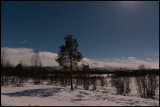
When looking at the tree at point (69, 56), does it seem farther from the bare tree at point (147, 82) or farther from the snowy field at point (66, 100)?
the bare tree at point (147, 82)

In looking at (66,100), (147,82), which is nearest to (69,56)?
(66,100)

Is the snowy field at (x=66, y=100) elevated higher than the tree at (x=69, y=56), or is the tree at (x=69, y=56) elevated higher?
the tree at (x=69, y=56)

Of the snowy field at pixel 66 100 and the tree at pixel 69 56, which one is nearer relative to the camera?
the snowy field at pixel 66 100

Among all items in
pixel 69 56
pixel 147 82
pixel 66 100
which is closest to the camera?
pixel 66 100

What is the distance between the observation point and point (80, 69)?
15.7m

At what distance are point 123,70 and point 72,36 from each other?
19477 millimetres

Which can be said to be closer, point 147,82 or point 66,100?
point 66,100

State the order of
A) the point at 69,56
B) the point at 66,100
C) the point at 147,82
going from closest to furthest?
1. the point at 66,100
2. the point at 69,56
3. the point at 147,82

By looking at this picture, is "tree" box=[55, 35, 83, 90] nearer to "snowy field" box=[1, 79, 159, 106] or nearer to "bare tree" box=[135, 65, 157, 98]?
"snowy field" box=[1, 79, 159, 106]

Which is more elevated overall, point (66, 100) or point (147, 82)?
point (66, 100)

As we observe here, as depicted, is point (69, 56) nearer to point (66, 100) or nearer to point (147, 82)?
point (66, 100)

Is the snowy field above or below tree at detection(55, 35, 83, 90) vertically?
below

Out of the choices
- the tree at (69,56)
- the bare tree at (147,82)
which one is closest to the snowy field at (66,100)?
the tree at (69,56)

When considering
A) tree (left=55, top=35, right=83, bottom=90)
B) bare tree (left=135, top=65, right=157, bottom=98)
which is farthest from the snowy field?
bare tree (left=135, top=65, right=157, bottom=98)
